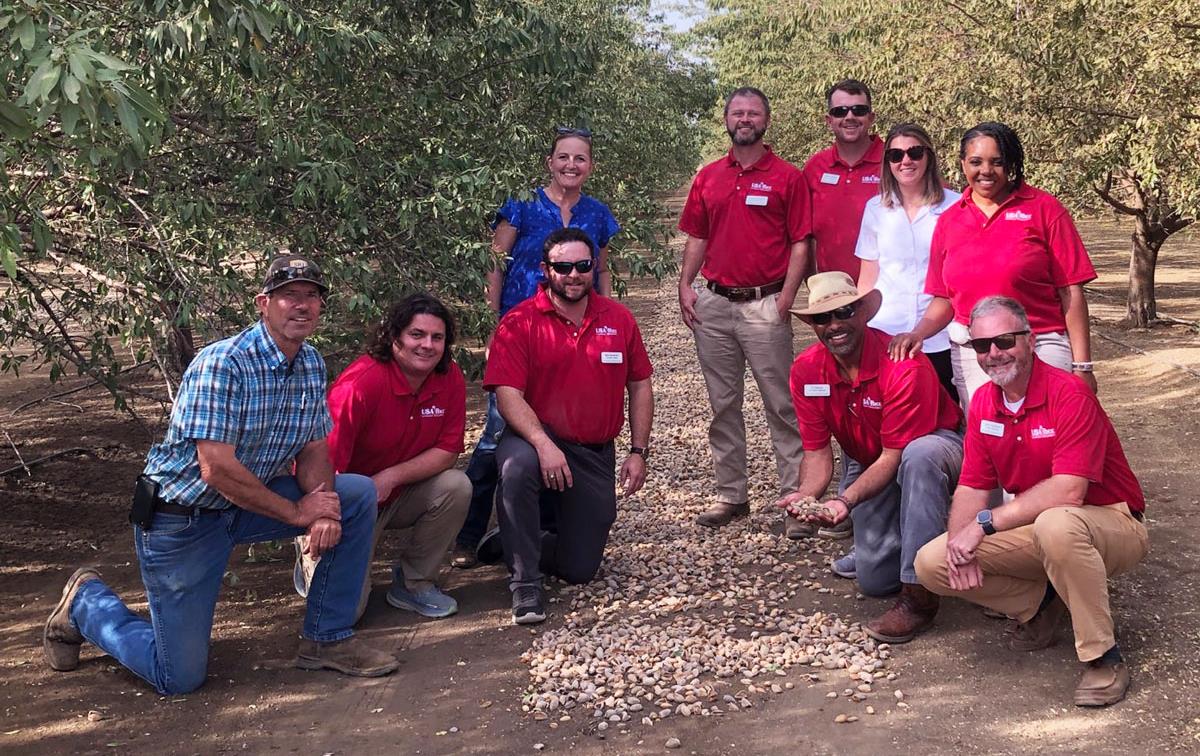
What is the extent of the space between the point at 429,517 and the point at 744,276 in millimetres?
2094

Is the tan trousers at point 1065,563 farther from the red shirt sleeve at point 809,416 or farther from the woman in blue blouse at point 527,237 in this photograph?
the woman in blue blouse at point 527,237

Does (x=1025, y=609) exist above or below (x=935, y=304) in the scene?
below

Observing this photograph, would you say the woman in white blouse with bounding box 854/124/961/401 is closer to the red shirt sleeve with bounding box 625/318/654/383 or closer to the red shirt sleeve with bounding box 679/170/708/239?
the red shirt sleeve with bounding box 679/170/708/239

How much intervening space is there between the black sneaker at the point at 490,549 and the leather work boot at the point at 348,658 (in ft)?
3.66

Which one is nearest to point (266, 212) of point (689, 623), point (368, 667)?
point (368, 667)

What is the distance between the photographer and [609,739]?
4.16 metres

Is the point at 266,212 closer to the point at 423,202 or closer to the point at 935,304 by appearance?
the point at 423,202

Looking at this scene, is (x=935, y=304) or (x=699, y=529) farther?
(x=699, y=529)

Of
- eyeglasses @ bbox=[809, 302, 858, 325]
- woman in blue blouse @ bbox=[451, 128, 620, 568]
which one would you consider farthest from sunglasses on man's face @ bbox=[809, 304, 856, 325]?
woman in blue blouse @ bbox=[451, 128, 620, 568]

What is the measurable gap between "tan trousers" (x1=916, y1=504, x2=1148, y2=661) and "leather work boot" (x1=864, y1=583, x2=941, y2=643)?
26 cm

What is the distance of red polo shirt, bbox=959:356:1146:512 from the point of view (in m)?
4.16

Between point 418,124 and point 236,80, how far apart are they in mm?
1245

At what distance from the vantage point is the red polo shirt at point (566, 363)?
542 cm

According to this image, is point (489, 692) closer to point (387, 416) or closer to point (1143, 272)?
point (387, 416)
